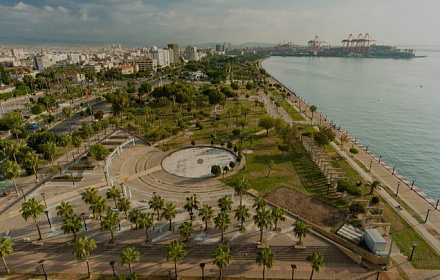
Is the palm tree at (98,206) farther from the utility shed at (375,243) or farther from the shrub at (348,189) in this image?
the shrub at (348,189)

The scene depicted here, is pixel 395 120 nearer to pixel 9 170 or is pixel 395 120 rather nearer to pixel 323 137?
pixel 323 137

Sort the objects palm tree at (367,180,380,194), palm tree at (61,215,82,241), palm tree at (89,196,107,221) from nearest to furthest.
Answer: palm tree at (61,215,82,241) < palm tree at (89,196,107,221) < palm tree at (367,180,380,194)

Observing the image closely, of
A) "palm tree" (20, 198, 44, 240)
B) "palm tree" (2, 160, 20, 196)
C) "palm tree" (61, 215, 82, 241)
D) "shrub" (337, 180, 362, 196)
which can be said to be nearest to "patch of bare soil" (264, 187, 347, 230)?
"shrub" (337, 180, 362, 196)

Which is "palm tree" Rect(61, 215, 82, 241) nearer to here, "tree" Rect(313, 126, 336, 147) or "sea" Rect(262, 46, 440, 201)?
"tree" Rect(313, 126, 336, 147)

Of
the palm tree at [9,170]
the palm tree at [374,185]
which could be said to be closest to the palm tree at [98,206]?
the palm tree at [9,170]

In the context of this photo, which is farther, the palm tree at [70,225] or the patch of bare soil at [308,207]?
the patch of bare soil at [308,207]

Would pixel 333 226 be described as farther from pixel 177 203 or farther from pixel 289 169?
pixel 177 203

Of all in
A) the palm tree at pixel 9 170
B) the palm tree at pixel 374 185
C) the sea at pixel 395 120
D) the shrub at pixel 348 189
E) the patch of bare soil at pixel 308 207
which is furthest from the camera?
the sea at pixel 395 120

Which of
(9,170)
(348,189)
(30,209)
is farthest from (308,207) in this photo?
(9,170)

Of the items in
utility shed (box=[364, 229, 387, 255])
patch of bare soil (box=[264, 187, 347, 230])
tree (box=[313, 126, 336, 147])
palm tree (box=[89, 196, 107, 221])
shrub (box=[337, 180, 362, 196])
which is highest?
tree (box=[313, 126, 336, 147])
